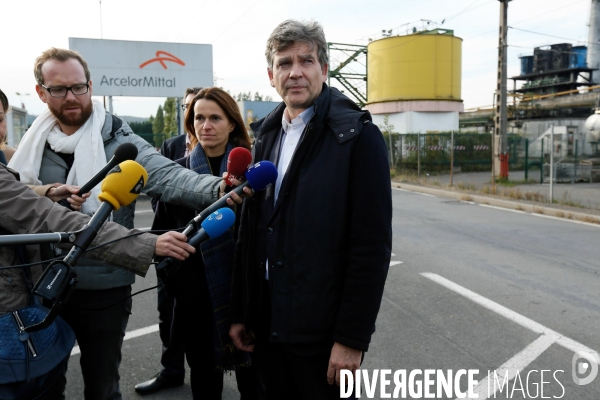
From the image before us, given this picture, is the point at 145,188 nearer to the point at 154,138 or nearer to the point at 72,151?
the point at 72,151

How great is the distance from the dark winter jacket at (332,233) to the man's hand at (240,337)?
1.40 ft

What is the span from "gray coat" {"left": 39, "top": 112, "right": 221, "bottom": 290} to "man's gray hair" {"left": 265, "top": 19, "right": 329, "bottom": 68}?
71 centimetres

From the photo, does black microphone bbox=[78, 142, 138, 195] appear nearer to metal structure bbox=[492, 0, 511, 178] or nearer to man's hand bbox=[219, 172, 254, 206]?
man's hand bbox=[219, 172, 254, 206]

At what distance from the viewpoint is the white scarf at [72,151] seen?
8.19 ft

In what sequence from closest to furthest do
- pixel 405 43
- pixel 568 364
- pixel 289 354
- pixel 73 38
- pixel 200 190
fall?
pixel 289 354
pixel 200 190
pixel 568 364
pixel 73 38
pixel 405 43

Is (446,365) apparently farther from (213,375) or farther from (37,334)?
(37,334)

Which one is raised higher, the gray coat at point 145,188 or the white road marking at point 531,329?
the gray coat at point 145,188

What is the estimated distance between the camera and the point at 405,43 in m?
37.5

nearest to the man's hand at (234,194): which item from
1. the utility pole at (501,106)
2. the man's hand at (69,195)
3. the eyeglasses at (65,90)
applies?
the man's hand at (69,195)

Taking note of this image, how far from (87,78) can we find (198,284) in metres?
1.28

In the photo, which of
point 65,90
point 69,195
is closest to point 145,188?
point 69,195

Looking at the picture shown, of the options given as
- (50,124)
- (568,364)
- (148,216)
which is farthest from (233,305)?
(148,216)

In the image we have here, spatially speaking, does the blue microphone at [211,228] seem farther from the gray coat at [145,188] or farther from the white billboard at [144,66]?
the white billboard at [144,66]

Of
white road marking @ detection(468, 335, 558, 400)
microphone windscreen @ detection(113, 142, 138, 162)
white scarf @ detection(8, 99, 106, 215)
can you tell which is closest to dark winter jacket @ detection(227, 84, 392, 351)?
microphone windscreen @ detection(113, 142, 138, 162)
